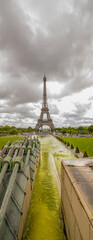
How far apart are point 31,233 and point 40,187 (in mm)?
2552

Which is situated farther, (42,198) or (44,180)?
(44,180)

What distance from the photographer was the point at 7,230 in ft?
7.05

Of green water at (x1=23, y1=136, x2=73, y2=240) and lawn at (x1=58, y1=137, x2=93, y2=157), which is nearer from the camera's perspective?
green water at (x1=23, y1=136, x2=73, y2=240)

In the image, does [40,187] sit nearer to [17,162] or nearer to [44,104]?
[17,162]

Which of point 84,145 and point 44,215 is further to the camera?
point 84,145

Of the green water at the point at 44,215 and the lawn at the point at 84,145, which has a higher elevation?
the green water at the point at 44,215

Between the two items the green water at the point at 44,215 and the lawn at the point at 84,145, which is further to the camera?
the lawn at the point at 84,145

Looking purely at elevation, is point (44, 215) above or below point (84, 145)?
above

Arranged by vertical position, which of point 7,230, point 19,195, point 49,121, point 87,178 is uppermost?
point 49,121

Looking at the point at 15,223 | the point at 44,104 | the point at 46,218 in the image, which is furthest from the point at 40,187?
the point at 44,104

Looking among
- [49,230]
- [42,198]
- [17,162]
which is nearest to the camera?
[49,230]

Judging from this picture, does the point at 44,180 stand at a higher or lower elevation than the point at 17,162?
lower

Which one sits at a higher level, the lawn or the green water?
the green water

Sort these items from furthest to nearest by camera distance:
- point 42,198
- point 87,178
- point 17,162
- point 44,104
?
point 44,104, point 42,198, point 17,162, point 87,178
